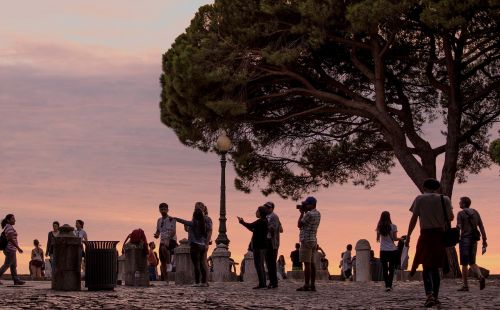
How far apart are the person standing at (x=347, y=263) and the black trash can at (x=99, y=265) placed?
18673mm

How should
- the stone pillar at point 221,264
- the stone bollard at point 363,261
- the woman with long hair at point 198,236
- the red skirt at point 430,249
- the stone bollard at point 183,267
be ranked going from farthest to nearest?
the stone pillar at point 221,264 → the stone bollard at point 363,261 → the stone bollard at point 183,267 → the woman with long hair at point 198,236 → the red skirt at point 430,249

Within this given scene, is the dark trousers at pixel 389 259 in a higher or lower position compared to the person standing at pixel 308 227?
lower

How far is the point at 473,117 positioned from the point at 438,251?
23941 millimetres

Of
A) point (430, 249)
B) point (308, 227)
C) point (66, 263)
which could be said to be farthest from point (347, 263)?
point (430, 249)

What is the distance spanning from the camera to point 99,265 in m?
18.0

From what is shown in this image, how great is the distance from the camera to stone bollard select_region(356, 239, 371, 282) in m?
28.0

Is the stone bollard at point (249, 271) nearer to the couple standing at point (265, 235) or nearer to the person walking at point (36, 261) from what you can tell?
the person walking at point (36, 261)

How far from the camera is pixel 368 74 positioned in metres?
31.3

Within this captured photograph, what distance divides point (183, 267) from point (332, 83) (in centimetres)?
1088

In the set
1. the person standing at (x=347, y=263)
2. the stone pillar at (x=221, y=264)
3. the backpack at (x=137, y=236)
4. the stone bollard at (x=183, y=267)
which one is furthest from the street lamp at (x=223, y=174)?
the person standing at (x=347, y=263)

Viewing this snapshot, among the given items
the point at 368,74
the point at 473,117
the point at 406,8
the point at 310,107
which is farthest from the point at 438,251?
the point at 473,117

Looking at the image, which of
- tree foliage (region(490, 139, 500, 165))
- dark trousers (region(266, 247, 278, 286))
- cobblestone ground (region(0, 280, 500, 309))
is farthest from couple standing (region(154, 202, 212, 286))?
tree foliage (region(490, 139, 500, 165))

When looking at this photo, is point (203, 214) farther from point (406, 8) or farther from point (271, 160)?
point (271, 160)

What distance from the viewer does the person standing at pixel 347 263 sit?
36219 mm
